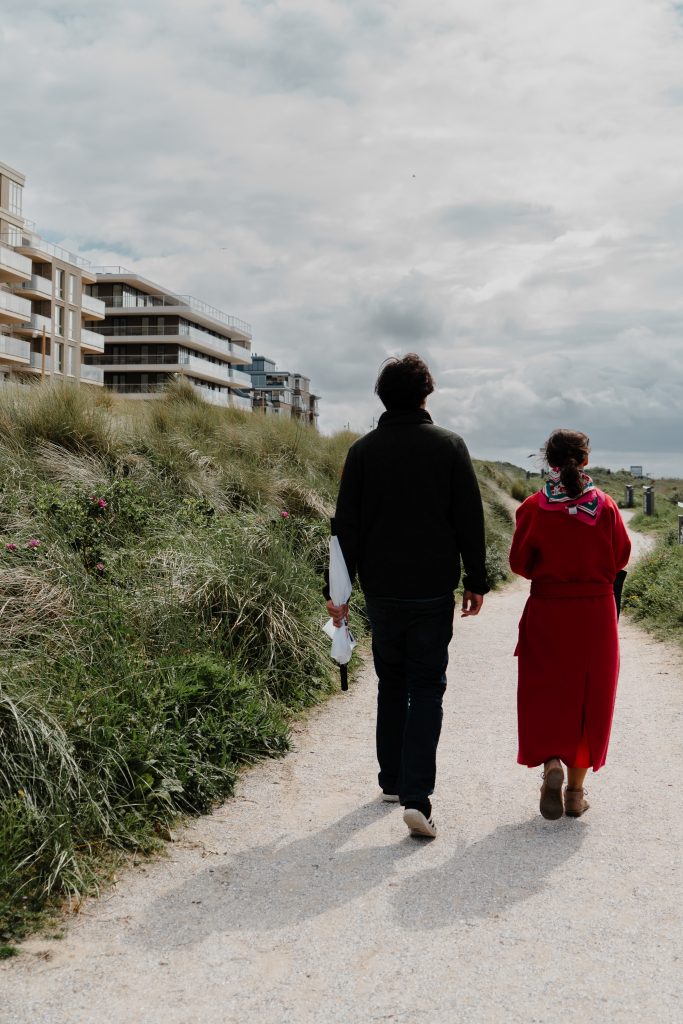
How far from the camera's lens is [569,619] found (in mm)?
4340

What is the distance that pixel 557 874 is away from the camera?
12.2 feet

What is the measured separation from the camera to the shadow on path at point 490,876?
3.36 meters

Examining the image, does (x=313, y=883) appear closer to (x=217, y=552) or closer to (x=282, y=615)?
(x=282, y=615)

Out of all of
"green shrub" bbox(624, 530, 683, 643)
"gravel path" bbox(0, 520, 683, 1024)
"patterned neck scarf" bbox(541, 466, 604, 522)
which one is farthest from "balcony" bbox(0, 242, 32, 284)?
"patterned neck scarf" bbox(541, 466, 604, 522)

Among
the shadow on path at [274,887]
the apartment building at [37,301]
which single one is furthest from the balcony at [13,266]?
the shadow on path at [274,887]

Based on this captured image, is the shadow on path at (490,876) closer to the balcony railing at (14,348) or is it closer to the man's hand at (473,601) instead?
the man's hand at (473,601)

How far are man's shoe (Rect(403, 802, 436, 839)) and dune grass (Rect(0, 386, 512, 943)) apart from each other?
1.09 metres

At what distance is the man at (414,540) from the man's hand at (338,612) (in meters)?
0.15

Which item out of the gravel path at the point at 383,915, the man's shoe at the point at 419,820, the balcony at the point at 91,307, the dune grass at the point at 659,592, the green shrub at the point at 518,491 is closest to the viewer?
A: the gravel path at the point at 383,915

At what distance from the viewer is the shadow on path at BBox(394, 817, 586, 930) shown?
3359mm

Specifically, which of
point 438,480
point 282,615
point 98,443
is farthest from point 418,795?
point 98,443

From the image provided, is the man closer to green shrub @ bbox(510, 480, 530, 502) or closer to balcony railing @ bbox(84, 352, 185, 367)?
green shrub @ bbox(510, 480, 530, 502)

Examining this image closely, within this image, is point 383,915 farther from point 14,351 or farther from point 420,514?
point 14,351

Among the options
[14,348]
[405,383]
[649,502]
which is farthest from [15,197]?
[405,383]
